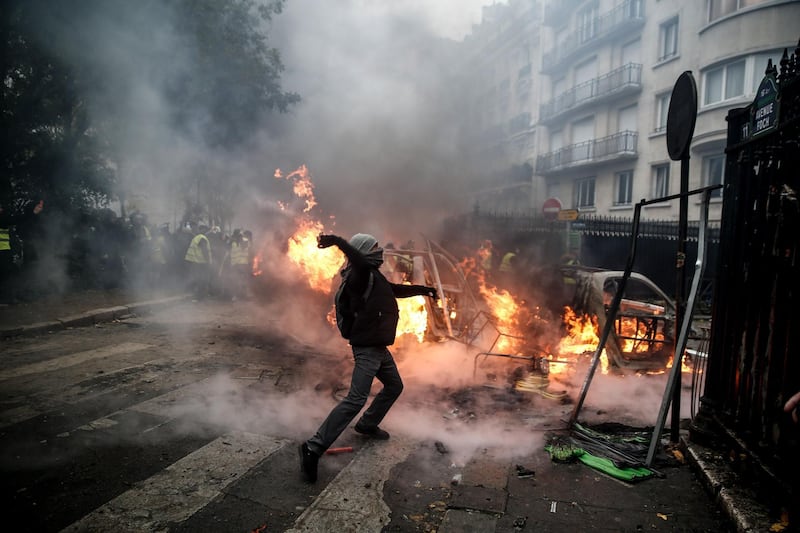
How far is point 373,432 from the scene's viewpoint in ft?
12.8

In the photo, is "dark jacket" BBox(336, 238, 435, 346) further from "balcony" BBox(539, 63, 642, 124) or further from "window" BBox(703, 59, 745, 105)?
"balcony" BBox(539, 63, 642, 124)

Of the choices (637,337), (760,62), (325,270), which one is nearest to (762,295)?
(637,337)

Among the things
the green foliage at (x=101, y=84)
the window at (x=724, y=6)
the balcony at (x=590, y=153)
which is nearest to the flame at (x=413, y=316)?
the green foliage at (x=101, y=84)

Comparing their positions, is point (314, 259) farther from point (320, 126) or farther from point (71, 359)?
point (320, 126)

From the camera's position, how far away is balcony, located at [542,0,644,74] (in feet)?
63.1

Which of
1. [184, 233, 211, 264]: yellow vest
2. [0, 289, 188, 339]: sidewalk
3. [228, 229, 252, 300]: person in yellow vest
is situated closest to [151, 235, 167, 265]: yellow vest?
[0, 289, 188, 339]: sidewalk

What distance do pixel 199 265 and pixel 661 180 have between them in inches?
661

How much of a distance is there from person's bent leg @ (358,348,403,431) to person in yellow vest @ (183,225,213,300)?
29.2ft

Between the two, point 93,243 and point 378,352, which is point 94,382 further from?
point 93,243

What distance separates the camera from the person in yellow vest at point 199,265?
37.4 ft

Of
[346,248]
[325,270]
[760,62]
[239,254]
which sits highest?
[760,62]

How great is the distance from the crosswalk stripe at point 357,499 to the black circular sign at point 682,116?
10.2ft

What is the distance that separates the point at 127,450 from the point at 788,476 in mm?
4178

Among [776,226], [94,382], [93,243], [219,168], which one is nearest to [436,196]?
[219,168]
